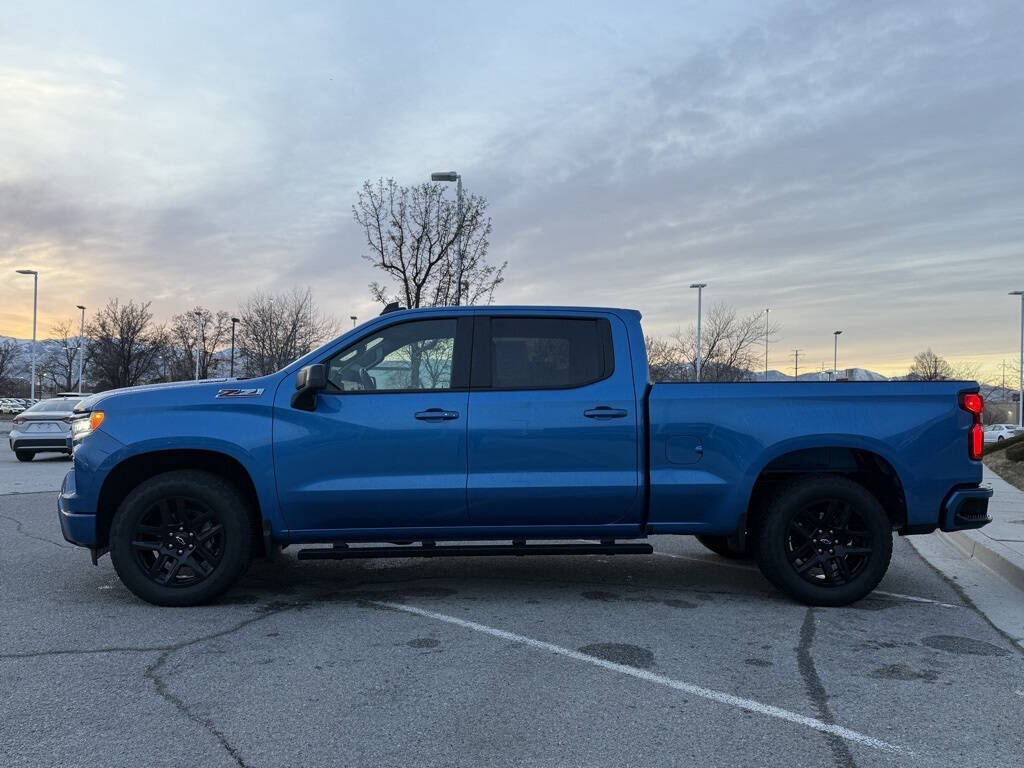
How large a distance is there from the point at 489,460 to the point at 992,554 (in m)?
4.67

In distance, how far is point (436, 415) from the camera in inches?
215

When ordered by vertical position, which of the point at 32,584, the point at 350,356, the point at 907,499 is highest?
the point at 350,356

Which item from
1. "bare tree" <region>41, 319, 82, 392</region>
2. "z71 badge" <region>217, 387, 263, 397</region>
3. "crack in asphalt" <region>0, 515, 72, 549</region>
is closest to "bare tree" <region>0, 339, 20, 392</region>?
"bare tree" <region>41, 319, 82, 392</region>

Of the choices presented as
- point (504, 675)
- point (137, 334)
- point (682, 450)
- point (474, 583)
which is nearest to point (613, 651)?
point (504, 675)

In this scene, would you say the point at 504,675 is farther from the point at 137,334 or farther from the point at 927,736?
→ the point at 137,334

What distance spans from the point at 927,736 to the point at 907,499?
94.9 inches

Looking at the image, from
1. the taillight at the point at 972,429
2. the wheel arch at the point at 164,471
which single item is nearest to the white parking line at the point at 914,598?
the taillight at the point at 972,429

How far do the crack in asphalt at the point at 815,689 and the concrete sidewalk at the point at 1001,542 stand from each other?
227 centimetres

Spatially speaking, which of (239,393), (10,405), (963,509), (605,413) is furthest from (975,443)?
(10,405)

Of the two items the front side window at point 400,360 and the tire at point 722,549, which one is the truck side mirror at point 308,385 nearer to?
the front side window at point 400,360

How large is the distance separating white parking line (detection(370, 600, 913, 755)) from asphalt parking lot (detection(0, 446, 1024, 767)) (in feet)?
0.05

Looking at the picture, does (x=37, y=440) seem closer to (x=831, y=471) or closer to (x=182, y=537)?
(x=182, y=537)

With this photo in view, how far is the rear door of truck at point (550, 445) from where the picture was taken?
5.46m

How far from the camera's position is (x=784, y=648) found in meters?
4.71
